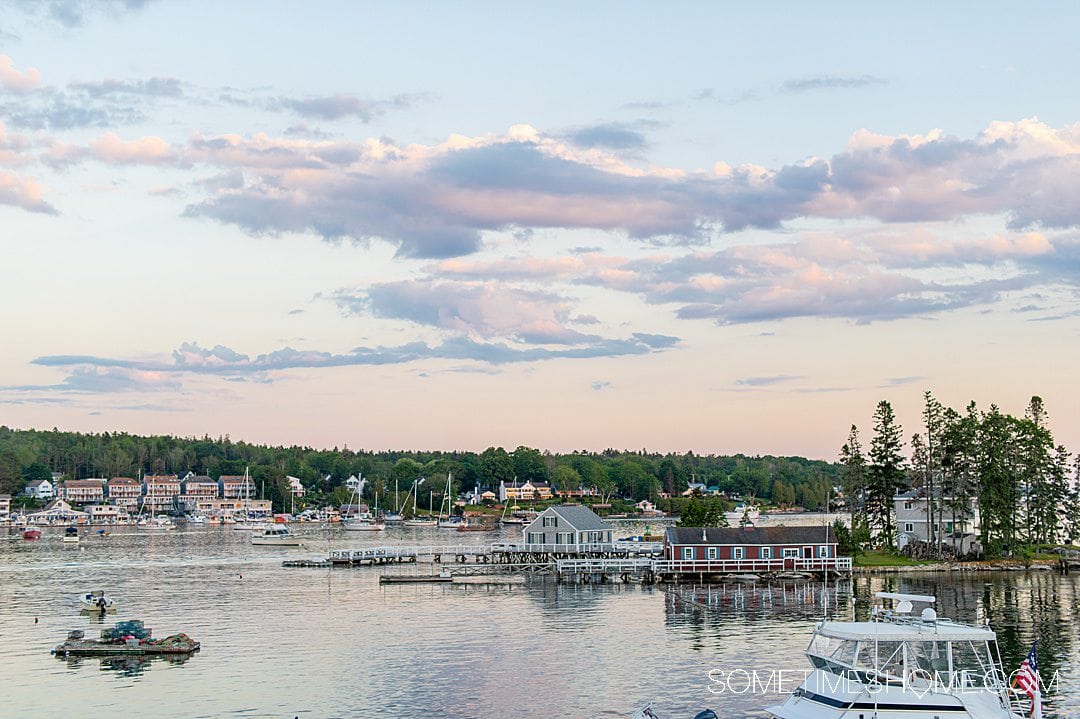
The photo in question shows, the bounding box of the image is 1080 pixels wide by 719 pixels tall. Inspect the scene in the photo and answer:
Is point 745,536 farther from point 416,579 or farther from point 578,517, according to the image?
point 416,579

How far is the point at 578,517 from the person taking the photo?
120062mm

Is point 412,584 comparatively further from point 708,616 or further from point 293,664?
point 293,664

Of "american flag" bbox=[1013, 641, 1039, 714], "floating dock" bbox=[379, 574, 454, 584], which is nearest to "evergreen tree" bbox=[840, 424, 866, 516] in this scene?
"floating dock" bbox=[379, 574, 454, 584]

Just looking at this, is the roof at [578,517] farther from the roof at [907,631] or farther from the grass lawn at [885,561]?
the roof at [907,631]

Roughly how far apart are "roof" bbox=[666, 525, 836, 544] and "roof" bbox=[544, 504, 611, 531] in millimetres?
16880

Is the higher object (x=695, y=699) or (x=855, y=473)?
(x=855, y=473)

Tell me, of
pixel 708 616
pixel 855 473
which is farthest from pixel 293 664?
pixel 855 473

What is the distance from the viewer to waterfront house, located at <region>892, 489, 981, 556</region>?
374ft

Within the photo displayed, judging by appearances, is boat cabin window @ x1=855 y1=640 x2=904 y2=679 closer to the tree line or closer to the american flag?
the american flag

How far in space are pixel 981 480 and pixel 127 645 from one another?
258 feet

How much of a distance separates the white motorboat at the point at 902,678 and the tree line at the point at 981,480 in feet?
254

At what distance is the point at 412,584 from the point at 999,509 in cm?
5311

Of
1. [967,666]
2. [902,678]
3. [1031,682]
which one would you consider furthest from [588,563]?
[902,678]

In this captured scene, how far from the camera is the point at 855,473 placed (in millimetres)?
126812
